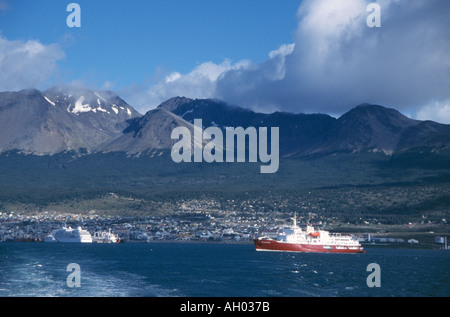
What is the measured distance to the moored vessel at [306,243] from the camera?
15938 cm

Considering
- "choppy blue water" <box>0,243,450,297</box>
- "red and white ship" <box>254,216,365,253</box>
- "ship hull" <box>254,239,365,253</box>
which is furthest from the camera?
"red and white ship" <box>254,216,365,253</box>

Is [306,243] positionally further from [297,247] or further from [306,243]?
[297,247]

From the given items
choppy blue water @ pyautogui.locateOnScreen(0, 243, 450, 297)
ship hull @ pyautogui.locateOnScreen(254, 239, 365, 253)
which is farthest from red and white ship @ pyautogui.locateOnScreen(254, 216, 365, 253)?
choppy blue water @ pyautogui.locateOnScreen(0, 243, 450, 297)

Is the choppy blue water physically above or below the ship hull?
above

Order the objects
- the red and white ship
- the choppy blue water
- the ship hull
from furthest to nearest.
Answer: the red and white ship → the ship hull → the choppy blue water

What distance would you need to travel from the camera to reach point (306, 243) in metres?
162

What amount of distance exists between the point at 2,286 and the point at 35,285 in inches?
140

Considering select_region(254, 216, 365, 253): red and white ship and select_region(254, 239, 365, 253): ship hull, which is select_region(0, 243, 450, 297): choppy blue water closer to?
select_region(254, 239, 365, 253): ship hull

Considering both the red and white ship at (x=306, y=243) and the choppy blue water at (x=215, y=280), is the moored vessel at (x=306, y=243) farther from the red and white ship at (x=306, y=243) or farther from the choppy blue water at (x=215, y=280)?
the choppy blue water at (x=215, y=280)

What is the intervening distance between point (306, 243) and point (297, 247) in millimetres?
3116

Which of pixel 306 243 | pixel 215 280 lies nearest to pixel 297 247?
pixel 306 243

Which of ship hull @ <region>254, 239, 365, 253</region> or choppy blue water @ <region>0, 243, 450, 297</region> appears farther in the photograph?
ship hull @ <region>254, 239, 365, 253</region>

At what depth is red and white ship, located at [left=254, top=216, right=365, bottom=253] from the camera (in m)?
159
